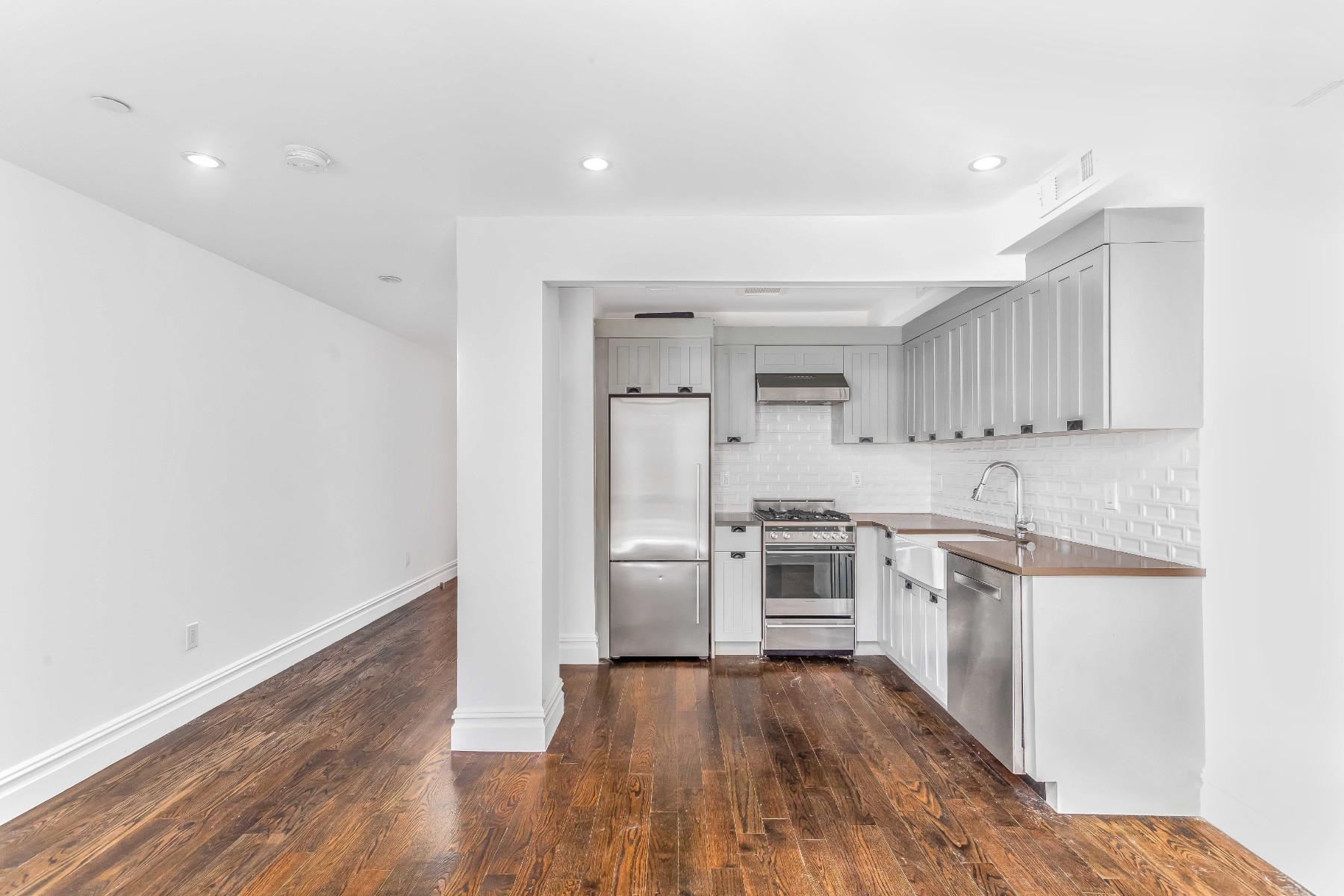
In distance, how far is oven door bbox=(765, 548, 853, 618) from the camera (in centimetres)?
448

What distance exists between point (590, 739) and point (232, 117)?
115 inches

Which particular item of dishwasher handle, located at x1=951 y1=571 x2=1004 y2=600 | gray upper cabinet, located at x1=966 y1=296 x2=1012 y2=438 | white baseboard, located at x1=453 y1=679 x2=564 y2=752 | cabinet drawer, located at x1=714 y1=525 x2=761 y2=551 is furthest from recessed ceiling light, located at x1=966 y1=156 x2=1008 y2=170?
white baseboard, located at x1=453 y1=679 x2=564 y2=752

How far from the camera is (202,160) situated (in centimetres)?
250

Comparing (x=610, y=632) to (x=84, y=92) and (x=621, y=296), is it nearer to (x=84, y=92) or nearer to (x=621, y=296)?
(x=621, y=296)

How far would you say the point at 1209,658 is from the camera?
2.55 meters

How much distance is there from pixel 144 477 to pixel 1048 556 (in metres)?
4.21

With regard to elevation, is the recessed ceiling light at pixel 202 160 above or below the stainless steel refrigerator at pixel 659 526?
above

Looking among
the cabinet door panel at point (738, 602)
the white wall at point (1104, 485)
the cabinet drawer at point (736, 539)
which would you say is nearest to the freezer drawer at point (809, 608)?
the cabinet door panel at point (738, 602)

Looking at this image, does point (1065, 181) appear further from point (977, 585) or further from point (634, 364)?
point (634, 364)

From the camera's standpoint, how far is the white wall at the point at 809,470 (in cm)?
519

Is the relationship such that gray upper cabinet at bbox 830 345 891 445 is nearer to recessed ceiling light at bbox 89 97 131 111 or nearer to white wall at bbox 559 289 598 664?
white wall at bbox 559 289 598 664

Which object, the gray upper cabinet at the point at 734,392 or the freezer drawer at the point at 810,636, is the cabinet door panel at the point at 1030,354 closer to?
the freezer drawer at the point at 810,636

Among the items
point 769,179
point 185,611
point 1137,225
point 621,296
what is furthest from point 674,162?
point 185,611

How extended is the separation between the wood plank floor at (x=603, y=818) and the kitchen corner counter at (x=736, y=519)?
124cm
